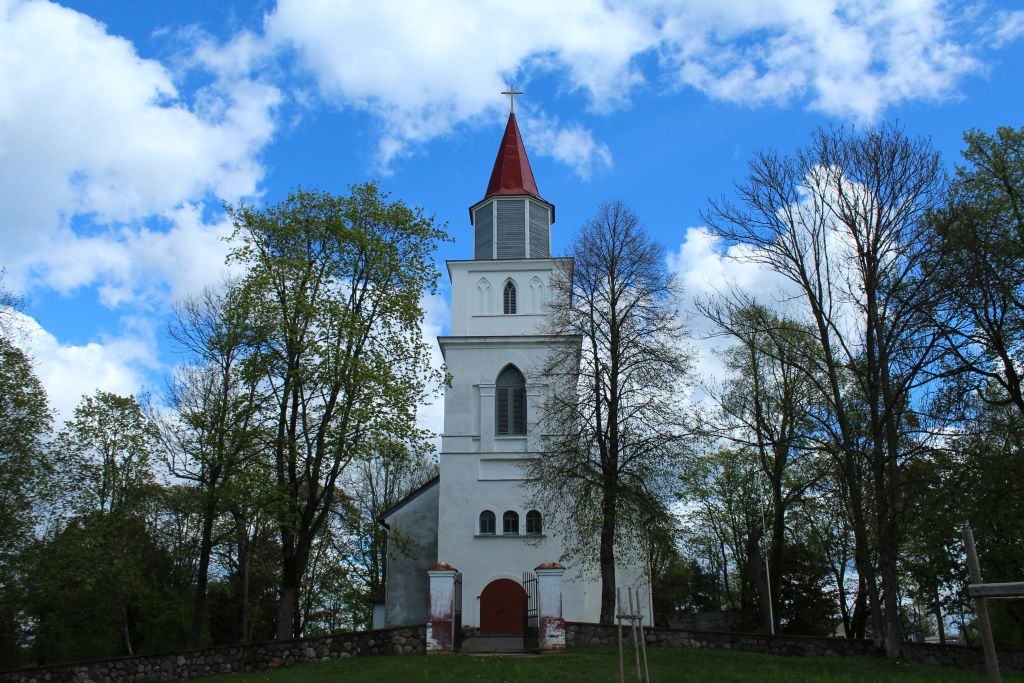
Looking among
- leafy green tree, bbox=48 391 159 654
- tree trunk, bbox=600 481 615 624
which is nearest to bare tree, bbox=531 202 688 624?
tree trunk, bbox=600 481 615 624

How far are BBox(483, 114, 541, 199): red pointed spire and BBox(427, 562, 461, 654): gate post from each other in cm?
1428

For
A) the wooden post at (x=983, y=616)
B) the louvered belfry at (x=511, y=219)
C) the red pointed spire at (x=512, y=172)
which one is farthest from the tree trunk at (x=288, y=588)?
the wooden post at (x=983, y=616)

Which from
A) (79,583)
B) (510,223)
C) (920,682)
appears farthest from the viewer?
(510,223)

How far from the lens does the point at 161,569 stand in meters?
35.5

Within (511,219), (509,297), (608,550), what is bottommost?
(608,550)

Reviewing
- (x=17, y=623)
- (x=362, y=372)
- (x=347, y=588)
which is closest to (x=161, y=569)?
(x=17, y=623)

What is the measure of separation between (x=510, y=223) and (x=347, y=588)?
2074 centimetres

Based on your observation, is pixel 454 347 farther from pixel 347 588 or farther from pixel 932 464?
pixel 347 588

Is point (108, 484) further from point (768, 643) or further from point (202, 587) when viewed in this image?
point (768, 643)

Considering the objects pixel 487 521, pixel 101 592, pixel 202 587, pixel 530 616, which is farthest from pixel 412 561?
pixel 101 592

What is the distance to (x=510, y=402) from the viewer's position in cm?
2788

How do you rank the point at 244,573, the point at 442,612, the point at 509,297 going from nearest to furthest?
the point at 442,612 < the point at 509,297 < the point at 244,573

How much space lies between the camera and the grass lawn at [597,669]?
15.2 metres

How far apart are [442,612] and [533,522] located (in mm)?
6629
